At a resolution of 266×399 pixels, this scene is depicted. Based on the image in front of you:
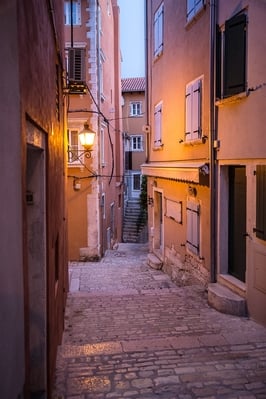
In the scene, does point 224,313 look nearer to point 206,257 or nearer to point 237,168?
point 206,257

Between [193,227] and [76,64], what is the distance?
33.4 feet

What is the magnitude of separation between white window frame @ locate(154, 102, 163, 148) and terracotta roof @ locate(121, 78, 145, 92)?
2254cm

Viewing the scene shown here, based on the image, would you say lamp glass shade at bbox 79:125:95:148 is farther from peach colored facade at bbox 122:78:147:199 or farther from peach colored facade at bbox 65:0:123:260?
peach colored facade at bbox 122:78:147:199

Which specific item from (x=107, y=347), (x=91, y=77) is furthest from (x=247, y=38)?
(x=91, y=77)

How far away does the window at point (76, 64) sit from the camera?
1756 centimetres

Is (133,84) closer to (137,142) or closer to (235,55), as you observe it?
(137,142)

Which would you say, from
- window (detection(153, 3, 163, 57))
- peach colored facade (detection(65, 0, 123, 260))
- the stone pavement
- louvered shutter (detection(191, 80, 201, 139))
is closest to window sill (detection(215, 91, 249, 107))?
louvered shutter (detection(191, 80, 201, 139))

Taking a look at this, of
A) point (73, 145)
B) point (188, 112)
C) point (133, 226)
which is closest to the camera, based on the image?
point (188, 112)

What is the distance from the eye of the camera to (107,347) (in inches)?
247

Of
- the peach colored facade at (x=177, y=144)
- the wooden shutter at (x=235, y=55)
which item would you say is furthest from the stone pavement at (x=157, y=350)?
the wooden shutter at (x=235, y=55)

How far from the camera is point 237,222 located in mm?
8641

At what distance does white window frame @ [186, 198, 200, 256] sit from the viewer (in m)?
10.3

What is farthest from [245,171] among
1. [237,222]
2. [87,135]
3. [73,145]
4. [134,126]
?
[134,126]

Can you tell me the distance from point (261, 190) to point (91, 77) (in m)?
12.8
